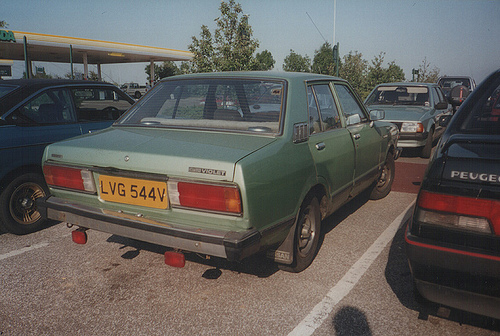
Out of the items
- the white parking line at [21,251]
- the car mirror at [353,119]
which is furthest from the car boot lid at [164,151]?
the car mirror at [353,119]

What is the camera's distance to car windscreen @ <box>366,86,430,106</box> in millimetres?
9484

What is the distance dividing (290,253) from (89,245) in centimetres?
222

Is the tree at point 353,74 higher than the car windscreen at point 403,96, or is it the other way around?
the tree at point 353,74

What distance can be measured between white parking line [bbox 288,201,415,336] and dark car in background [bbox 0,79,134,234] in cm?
336

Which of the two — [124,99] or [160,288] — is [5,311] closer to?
[160,288]

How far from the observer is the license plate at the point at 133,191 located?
8.81ft

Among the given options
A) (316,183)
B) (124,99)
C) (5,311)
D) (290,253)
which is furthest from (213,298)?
(124,99)

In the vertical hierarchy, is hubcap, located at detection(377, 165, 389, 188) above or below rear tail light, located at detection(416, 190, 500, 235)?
below

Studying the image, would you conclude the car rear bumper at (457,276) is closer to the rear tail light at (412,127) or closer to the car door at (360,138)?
the car door at (360,138)

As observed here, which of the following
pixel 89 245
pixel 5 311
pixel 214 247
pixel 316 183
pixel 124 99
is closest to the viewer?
pixel 214 247

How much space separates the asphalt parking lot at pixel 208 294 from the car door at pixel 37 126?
92cm

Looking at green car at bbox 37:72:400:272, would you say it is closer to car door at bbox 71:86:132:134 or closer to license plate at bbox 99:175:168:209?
license plate at bbox 99:175:168:209

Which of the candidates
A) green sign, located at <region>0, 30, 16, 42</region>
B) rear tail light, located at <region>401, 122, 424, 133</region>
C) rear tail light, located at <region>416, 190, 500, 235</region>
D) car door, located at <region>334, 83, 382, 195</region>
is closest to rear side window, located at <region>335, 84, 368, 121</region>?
car door, located at <region>334, 83, 382, 195</region>

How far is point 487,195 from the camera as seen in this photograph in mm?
2047
